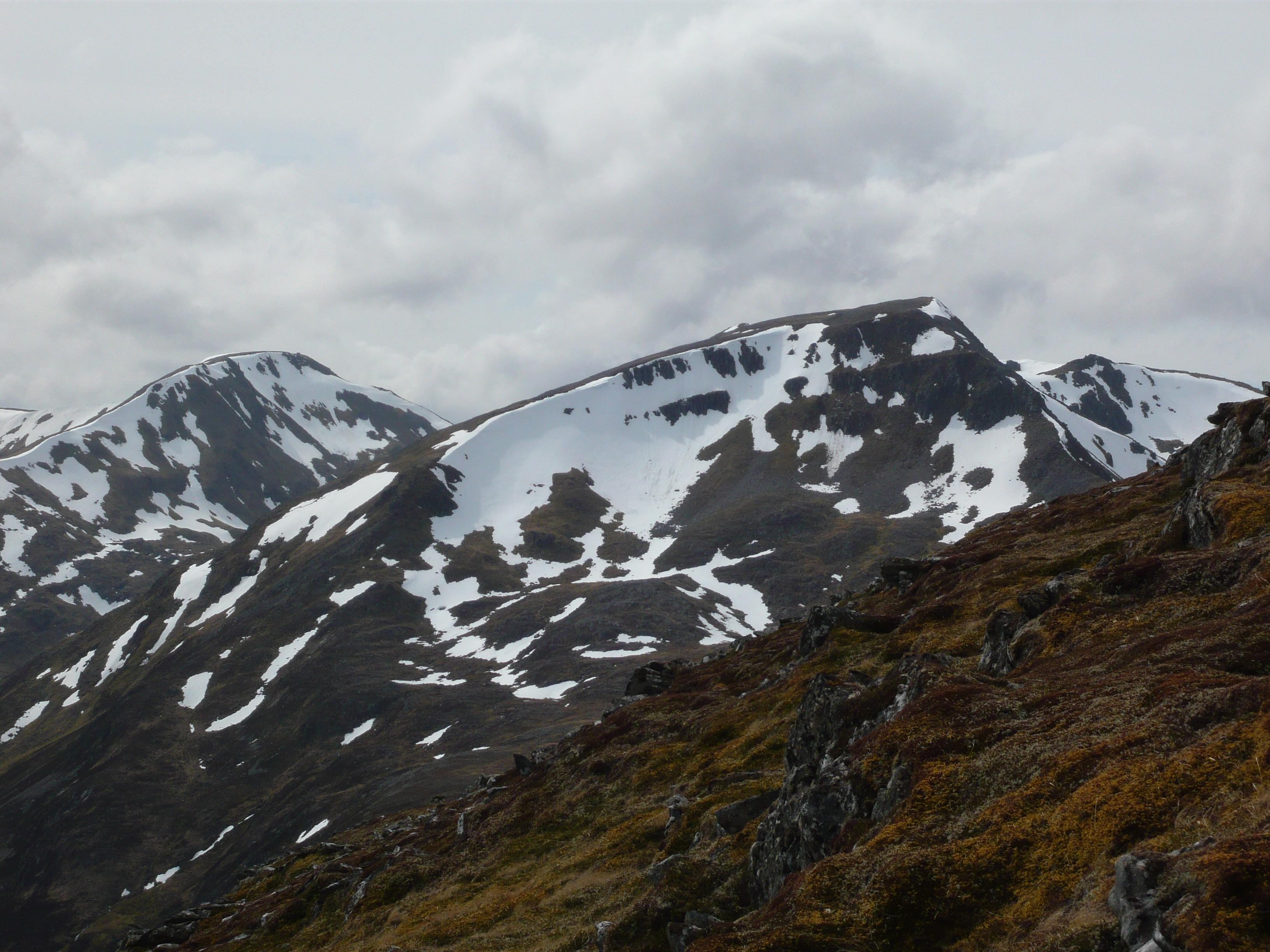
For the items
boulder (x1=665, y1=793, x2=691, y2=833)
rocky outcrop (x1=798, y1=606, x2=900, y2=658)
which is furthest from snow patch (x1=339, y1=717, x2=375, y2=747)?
boulder (x1=665, y1=793, x2=691, y2=833)

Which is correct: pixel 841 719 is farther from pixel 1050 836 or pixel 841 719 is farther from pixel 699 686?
pixel 699 686

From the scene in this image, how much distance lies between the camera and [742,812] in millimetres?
31594

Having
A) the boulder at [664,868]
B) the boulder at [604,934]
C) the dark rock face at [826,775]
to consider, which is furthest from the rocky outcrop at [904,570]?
the boulder at [604,934]

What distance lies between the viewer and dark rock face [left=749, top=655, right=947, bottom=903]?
74.6ft

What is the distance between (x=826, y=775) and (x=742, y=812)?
8.16 m

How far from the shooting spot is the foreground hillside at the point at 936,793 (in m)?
14.8

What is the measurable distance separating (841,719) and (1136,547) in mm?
20490

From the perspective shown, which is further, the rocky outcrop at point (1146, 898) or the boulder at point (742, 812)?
the boulder at point (742, 812)

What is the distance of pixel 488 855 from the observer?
46.2 m

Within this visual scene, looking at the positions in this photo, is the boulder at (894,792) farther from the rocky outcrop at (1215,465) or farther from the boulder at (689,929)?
the rocky outcrop at (1215,465)

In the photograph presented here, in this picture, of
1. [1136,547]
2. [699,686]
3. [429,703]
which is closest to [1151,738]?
[1136,547]

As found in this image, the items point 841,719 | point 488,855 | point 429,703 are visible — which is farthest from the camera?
point 429,703

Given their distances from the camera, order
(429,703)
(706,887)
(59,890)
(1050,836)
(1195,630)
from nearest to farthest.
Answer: (1050,836), (1195,630), (706,887), (59,890), (429,703)

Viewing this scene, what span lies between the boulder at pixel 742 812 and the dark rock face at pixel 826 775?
1.90 m
